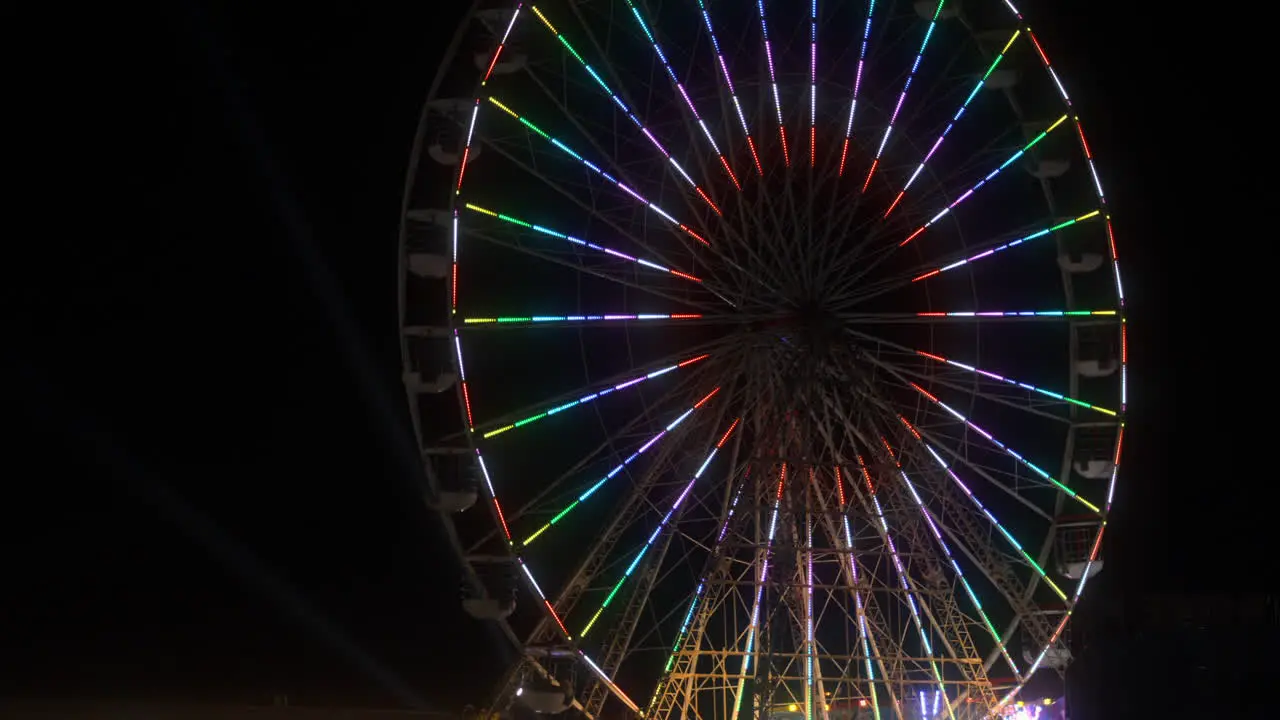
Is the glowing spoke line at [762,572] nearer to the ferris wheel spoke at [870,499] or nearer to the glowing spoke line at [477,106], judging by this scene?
the ferris wheel spoke at [870,499]

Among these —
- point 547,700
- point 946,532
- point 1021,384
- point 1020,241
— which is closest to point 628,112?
point 1020,241

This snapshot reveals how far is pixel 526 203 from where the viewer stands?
72.8ft

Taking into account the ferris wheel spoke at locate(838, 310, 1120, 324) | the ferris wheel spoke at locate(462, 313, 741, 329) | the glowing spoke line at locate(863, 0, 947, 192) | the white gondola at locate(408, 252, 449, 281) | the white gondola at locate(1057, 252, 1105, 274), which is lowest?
the ferris wheel spoke at locate(838, 310, 1120, 324)

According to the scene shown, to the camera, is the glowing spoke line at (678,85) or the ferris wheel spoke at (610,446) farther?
the ferris wheel spoke at (610,446)

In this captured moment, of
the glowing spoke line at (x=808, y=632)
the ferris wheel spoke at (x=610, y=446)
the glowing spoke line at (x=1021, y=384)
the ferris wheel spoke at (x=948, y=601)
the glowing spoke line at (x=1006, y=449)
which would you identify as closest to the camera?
the ferris wheel spoke at (x=610, y=446)

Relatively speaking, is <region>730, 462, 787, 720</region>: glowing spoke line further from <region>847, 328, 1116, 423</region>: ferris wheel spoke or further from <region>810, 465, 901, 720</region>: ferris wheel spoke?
<region>847, 328, 1116, 423</region>: ferris wheel spoke

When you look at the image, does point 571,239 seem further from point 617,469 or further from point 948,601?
point 948,601

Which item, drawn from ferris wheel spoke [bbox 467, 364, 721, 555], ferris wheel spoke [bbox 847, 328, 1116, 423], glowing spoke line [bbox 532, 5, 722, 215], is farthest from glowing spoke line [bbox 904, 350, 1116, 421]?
glowing spoke line [bbox 532, 5, 722, 215]

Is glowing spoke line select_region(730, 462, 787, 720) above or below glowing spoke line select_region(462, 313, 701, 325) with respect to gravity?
below

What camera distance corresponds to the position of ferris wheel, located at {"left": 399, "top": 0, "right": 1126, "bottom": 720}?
19.1m

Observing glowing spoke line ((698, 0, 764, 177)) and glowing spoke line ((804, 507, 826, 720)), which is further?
glowing spoke line ((804, 507, 826, 720))

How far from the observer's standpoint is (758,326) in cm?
1927

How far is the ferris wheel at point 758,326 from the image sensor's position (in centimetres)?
1909

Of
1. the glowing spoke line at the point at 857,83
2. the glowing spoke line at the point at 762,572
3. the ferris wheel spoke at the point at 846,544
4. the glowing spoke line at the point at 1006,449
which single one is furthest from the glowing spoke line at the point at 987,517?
the glowing spoke line at the point at 857,83
